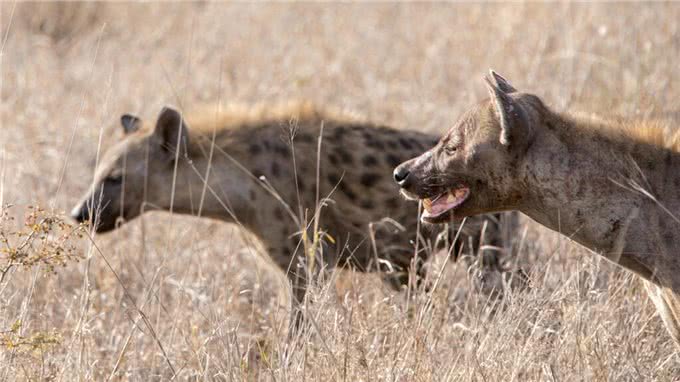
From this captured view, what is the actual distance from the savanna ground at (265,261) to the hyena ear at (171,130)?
1.43 ft

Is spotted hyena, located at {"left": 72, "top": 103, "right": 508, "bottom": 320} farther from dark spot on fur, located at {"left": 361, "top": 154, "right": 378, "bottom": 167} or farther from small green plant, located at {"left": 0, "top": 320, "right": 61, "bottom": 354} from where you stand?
small green plant, located at {"left": 0, "top": 320, "right": 61, "bottom": 354}

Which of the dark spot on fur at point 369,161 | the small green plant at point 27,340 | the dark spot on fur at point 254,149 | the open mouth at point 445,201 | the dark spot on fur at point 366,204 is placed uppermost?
the open mouth at point 445,201

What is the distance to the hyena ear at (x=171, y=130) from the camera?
6320 millimetres

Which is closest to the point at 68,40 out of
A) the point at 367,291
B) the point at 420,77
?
the point at 420,77

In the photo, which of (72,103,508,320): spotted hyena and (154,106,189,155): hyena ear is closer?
(72,103,508,320): spotted hyena

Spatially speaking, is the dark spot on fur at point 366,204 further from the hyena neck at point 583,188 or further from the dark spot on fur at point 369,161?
the hyena neck at point 583,188

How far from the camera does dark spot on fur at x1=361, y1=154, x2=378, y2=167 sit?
6.26m

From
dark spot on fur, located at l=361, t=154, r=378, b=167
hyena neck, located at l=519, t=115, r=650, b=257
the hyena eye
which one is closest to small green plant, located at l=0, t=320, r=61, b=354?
the hyena eye

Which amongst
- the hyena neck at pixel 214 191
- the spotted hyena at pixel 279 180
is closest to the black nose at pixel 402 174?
the spotted hyena at pixel 279 180

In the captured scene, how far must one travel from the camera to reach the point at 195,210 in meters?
6.38

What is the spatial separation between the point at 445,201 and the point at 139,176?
97.9 inches

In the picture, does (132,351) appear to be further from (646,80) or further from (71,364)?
(646,80)

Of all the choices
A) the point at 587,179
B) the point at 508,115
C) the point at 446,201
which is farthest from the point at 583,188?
the point at 446,201

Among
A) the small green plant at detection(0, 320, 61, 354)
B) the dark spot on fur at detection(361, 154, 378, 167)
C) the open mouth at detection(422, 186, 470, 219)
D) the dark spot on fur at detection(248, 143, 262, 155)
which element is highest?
the open mouth at detection(422, 186, 470, 219)
